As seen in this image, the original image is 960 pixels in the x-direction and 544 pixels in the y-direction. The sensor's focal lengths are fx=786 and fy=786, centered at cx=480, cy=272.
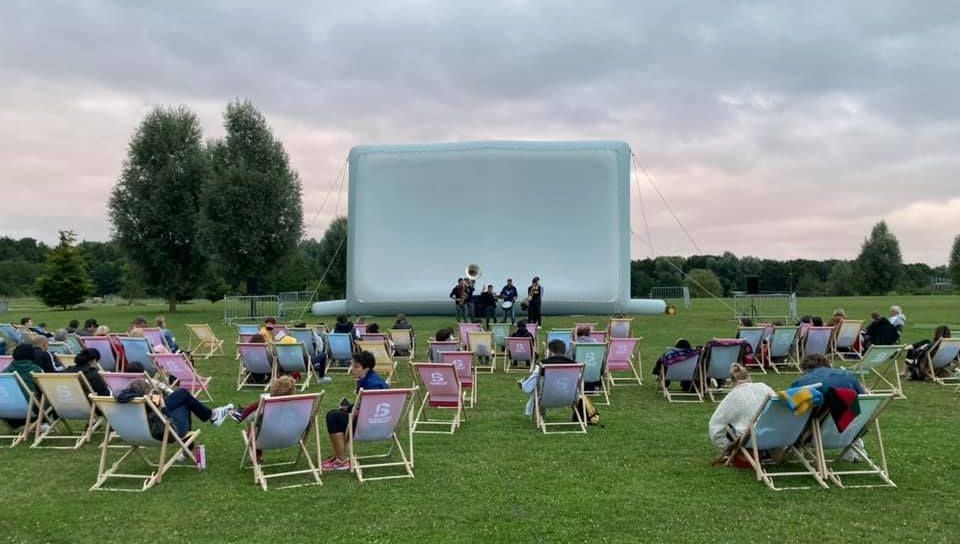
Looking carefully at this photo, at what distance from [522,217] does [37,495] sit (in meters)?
19.0

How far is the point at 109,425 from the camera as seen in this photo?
6.04m

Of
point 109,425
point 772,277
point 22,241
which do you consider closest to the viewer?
point 109,425

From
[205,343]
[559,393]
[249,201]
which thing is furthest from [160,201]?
[559,393]

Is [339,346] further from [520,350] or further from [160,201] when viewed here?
[160,201]

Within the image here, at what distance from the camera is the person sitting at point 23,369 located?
Answer: 7.58 m

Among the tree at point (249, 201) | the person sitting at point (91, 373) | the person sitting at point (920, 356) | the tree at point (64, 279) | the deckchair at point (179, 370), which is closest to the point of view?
the person sitting at point (91, 373)

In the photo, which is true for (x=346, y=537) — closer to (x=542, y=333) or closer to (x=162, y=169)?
(x=542, y=333)

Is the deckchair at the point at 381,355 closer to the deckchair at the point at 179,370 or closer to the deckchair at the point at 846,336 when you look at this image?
the deckchair at the point at 179,370

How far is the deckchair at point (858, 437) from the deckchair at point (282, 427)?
384cm

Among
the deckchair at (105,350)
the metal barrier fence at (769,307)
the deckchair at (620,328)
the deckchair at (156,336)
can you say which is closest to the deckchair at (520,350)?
the deckchair at (620,328)

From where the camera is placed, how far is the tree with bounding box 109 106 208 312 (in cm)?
3334

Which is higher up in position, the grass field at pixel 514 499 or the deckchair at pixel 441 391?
the deckchair at pixel 441 391

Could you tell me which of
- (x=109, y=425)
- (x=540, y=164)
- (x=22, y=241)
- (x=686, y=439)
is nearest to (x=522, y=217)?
(x=540, y=164)

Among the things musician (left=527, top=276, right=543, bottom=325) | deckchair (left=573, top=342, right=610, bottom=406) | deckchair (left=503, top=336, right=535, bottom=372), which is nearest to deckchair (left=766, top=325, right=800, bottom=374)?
deckchair (left=573, top=342, right=610, bottom=406)
